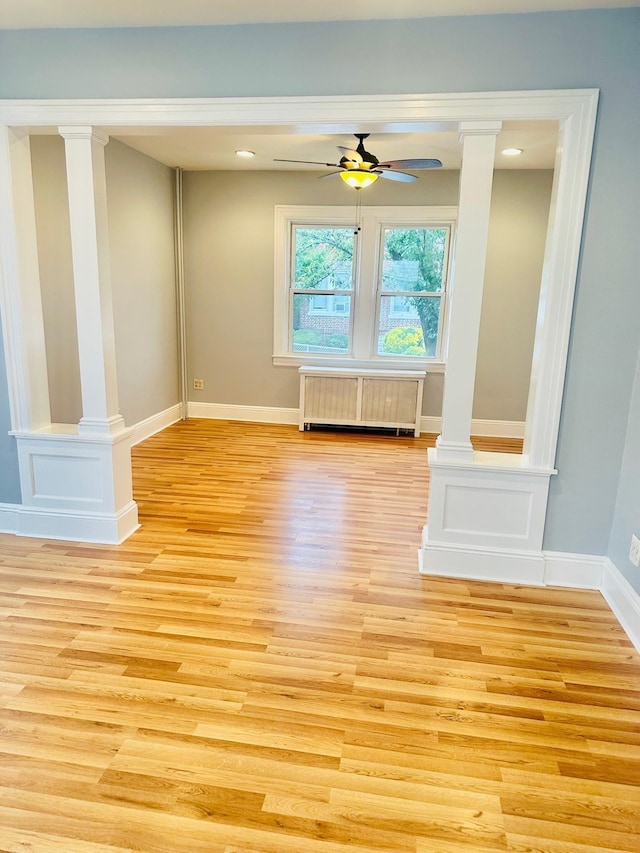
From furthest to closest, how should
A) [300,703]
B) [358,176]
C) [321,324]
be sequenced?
[321,324]
[358,176]
[300,703]

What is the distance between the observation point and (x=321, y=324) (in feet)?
20.1

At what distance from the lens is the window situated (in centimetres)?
578

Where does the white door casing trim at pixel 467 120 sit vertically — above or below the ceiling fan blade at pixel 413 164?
below

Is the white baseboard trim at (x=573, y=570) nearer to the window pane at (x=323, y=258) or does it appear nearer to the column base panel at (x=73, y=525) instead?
the column base panel at (x=73, y=525)

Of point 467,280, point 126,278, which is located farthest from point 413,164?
point 126,278

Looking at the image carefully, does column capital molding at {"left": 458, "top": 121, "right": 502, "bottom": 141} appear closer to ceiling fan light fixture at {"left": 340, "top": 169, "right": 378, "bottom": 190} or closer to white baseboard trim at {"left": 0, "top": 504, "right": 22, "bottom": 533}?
ceiling fan light fixture at {"left": 340, "top": 169, "right": 378, "bottom": 190}

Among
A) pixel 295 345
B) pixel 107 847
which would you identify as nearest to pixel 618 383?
pixel 107 847

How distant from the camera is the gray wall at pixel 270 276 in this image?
18.3 feet

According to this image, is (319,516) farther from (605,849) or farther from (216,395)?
(216,395)

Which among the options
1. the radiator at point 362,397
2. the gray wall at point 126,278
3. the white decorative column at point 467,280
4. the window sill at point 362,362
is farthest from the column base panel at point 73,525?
the window sill at point 362,362

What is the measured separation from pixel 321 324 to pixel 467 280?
3.57 meters

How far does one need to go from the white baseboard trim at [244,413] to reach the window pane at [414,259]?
183cm

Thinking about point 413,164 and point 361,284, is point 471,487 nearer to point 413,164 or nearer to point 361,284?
point 413,164

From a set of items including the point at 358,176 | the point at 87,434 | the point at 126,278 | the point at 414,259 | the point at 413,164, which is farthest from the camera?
the point at 414,259
